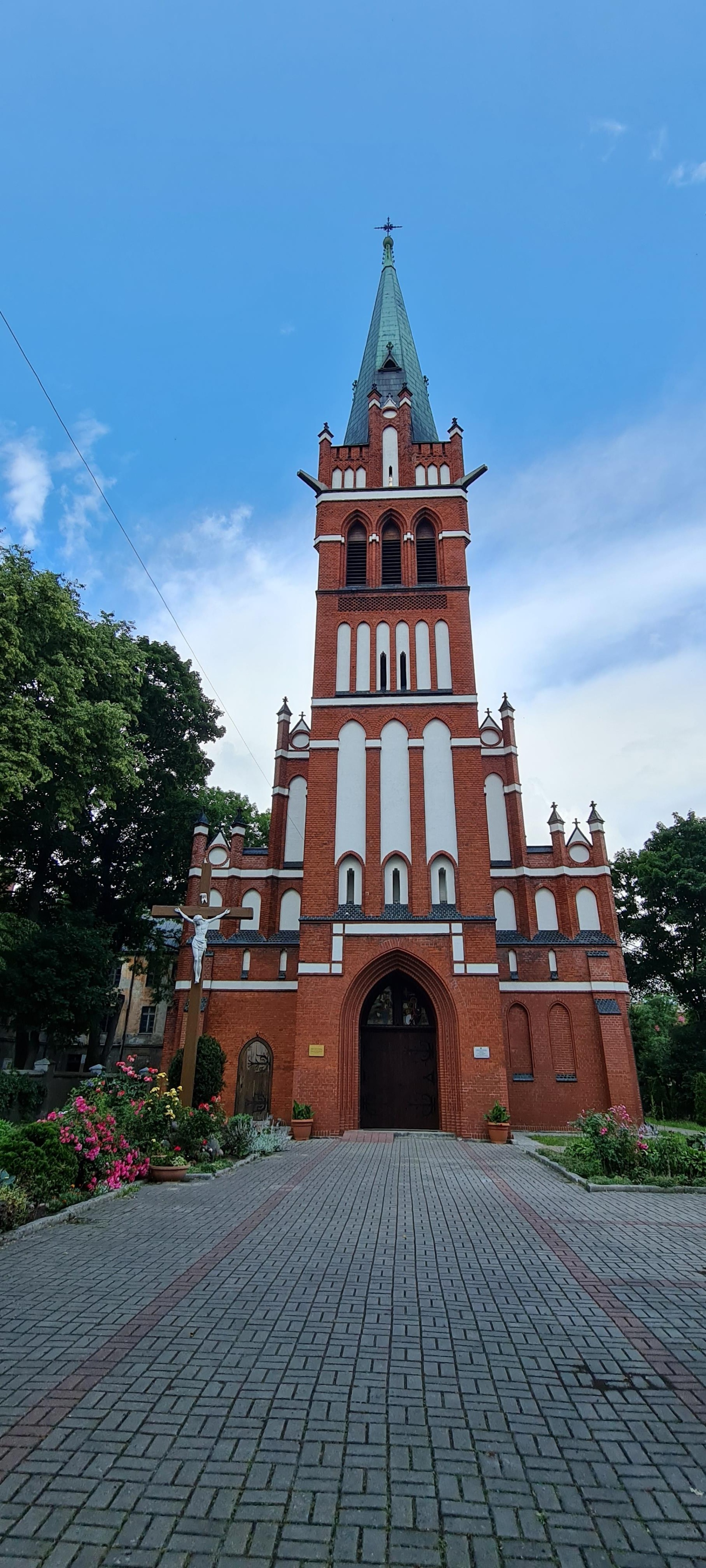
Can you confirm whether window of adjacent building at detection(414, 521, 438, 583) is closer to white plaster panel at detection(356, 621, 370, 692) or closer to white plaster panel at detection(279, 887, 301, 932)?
white plaster panel at detection(356, 621, 370, 692)

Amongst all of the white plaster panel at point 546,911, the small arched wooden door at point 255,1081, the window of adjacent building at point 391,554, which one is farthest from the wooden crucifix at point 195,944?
the window of adjacent building at point 391,554

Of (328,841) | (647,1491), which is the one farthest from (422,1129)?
(647,1491)

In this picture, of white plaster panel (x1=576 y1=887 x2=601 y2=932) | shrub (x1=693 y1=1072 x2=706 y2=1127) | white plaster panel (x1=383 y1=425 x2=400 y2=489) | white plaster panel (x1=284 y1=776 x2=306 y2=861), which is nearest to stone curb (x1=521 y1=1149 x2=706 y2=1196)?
white plaster panel (x1=576 y1=887 x2=601 y2=932)

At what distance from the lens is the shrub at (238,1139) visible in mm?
12517

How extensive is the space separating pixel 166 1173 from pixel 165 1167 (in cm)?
8

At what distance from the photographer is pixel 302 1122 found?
1617cm

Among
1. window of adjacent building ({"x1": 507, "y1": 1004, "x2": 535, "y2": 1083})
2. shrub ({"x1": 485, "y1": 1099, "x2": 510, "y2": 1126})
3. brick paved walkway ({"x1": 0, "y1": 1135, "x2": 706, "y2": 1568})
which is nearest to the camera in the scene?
brick paved walkway ({"x1": 0, "y1": 1135, "x2": 706, "y2": 1568})

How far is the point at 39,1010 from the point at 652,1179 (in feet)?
52.8

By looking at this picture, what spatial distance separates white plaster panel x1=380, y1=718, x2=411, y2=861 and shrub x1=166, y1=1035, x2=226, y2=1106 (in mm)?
6215

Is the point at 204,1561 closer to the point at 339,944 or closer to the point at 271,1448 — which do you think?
the point at 271,1448

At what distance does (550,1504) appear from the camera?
302cm

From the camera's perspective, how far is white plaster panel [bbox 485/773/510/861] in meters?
22.3

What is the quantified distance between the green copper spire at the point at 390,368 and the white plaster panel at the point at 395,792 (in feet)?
32.3

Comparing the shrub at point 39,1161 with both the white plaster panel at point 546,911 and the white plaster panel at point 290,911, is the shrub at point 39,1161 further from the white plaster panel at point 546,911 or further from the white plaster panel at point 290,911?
the white plaster panel at point 546,911
